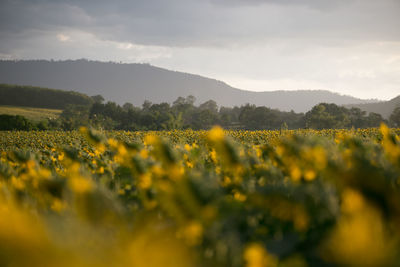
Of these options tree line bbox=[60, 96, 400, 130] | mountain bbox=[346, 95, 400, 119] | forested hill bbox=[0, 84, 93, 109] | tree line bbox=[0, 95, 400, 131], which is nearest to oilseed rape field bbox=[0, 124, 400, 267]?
tree line bbox=[0, 95, 400, 131]

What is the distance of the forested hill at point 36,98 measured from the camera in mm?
102750

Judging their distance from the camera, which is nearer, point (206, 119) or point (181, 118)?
point (181, 118)

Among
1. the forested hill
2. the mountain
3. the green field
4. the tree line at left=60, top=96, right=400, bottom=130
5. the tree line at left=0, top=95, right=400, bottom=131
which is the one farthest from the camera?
the mountain

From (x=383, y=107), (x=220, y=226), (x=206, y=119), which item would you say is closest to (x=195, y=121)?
(x=206, y=119)

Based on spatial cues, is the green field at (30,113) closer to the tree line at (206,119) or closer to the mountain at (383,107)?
the tree line at (206,119)

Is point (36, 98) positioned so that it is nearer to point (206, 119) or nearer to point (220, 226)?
point (206, 119)

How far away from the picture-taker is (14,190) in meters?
2.56

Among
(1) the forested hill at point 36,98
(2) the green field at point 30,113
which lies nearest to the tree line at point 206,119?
(2) the green field at point 30,113

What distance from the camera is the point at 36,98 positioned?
104875mm

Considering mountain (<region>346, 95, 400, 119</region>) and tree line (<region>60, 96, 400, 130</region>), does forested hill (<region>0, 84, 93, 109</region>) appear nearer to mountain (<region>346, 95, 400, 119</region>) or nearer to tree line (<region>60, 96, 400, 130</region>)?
tree line (<region>60, 96, 400, 130</region>)

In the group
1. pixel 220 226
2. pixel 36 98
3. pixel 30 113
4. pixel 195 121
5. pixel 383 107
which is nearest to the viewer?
pixel 220 226

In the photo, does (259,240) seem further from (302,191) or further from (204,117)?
(204,117)

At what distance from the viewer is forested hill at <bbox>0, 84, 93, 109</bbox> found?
103 meters

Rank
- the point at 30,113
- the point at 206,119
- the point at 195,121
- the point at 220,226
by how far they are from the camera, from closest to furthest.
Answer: the point at 220,226 < the point at 195,121 < the point at 206,119 < the point at 30,113
